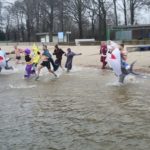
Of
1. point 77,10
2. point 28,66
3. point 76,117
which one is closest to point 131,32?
point 77,10

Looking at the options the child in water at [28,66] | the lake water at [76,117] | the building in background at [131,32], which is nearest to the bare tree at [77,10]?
the building in background at [131,32]

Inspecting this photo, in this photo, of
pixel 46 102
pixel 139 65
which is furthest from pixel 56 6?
pixel 46 102

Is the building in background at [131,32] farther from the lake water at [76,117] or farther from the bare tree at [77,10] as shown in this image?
the lake water at [76,117]

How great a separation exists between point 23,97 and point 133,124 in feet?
17.2

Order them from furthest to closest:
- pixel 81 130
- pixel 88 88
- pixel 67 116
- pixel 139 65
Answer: pixel 139 65 → pixel 88 88 → pixel 67 116 → pixel 81 130

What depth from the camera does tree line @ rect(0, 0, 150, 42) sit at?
7562 cm

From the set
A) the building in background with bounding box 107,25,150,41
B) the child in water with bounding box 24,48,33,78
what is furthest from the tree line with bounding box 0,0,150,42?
the child in water with bounding box 24,48,33,78

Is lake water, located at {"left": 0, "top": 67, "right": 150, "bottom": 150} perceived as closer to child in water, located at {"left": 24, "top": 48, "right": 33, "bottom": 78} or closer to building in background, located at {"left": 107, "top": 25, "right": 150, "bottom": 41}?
child in water, located at {"left": 24, "top": 48, "right": 33, "bottom": 78}

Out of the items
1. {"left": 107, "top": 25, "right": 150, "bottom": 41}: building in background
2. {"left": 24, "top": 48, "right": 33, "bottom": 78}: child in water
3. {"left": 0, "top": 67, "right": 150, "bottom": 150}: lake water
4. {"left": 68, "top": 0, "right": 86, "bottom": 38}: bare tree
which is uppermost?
{"left": 68, "top": 0, "right": 86, "bottom": 38}: bare tree

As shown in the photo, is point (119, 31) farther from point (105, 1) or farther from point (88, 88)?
point (88, 88)

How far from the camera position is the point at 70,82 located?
17891 millimetres

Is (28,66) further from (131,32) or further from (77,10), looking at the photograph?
(77,10)

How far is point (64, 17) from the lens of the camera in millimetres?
80500

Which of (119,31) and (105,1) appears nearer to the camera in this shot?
(119,31)
